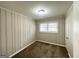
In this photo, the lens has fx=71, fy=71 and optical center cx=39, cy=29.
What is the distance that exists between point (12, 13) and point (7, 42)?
4.67ft

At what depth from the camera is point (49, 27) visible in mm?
6398

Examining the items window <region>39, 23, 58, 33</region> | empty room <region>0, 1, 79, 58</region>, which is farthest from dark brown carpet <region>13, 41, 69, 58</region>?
window <region>39, 23, 58, 33</region>

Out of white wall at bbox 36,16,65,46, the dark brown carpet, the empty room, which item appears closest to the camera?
the empty room

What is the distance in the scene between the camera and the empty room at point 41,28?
239 centimetres

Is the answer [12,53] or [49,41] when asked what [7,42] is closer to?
[12,53]

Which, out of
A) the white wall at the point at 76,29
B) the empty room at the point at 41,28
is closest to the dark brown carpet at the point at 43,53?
the empty room at the point at 41,28

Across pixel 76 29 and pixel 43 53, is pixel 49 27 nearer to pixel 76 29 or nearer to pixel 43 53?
pixel 43 53

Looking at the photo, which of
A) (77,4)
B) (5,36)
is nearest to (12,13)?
(5,36)

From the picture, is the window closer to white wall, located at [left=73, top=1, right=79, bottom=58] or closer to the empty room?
the empty room

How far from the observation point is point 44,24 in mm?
6711

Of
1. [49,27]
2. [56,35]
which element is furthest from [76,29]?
[49,27]

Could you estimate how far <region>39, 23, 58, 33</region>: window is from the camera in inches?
236

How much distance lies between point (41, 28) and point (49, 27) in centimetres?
89

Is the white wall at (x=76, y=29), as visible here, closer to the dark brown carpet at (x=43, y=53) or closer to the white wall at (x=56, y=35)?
the dark brown carpet at (x=43, y=53)
